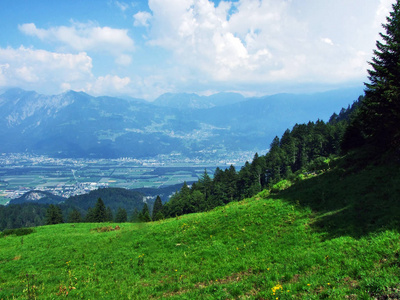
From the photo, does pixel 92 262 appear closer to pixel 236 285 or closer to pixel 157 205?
pixel 236 285

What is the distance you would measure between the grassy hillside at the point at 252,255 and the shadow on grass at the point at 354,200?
0.24ft

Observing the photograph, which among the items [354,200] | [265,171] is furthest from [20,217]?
[354,200]

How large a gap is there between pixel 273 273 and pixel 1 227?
6217 inches

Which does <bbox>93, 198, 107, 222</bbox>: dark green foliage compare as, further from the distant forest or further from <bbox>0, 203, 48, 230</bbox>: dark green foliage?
<bbox>0, 203, 48, 230</bbox>: dark green foliage

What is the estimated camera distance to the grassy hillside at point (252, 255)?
842 cm

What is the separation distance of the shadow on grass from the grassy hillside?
0.24 ft

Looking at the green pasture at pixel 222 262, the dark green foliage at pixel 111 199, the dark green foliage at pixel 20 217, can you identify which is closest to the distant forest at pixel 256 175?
the green pasture at pixel 222 262

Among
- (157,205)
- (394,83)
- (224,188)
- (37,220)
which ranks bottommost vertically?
(37,220)

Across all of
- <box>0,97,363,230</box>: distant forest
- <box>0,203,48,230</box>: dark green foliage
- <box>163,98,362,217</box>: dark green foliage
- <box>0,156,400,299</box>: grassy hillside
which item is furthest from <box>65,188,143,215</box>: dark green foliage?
<box>0,156,400,299</box>: grassy hillside

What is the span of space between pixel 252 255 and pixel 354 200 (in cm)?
881

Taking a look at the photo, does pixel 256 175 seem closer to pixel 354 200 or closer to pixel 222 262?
pixel 354 200

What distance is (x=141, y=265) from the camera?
44.6ft

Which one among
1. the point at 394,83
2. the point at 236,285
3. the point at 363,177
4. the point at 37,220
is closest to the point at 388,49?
the point at 394,83

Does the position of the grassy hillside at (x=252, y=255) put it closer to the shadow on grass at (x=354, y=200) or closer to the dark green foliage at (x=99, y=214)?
the shadow on grass at (x=354, y=200)
